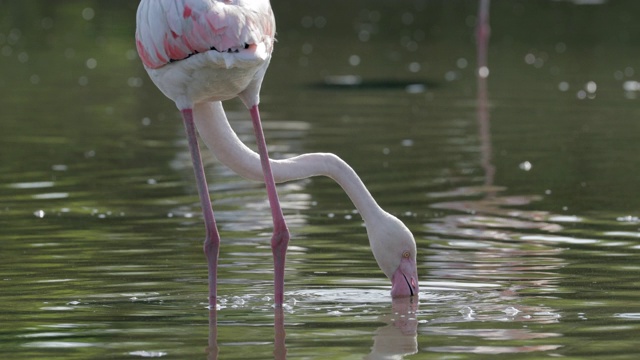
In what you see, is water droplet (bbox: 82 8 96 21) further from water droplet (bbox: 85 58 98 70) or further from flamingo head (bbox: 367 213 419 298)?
flamingo head (bbox: 367 213 419 298)

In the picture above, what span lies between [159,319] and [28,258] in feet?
6.19

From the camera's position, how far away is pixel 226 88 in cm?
639

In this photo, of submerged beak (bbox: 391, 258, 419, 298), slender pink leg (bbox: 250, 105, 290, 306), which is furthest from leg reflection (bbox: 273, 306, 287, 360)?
submerged beak (bbox: 391, 258, 419, 298)

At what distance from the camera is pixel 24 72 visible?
20.6 m

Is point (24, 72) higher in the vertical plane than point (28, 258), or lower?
higher

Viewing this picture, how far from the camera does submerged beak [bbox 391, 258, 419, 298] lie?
6.76 m

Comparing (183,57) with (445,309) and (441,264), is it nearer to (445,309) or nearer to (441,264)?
(445,309)

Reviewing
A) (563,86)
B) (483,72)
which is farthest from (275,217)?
(483,72)

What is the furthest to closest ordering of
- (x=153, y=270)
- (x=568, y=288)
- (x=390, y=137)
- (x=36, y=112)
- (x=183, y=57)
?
(x=36, y=112) → (x=390, y=137) → (x=153, y=270) → (x=568, y=288) → (x=183, y=57)

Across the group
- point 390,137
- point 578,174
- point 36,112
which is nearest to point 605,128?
point 390,137

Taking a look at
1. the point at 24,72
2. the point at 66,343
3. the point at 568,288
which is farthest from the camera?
the point at 24,72

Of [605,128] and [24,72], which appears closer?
[605,128]

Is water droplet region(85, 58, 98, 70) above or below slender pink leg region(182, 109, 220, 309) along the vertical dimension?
above

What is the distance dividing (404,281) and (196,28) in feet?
5.23
